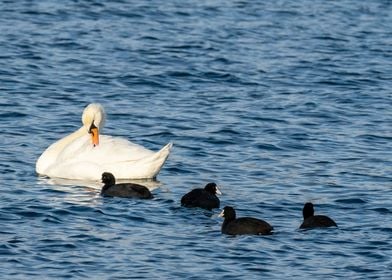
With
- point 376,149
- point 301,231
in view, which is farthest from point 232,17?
point 301,231

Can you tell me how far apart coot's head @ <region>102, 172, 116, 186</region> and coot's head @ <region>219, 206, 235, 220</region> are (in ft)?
7.62

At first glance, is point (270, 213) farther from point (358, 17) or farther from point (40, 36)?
point (358, 17)

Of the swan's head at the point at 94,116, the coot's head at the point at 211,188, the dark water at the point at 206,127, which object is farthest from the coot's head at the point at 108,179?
the swan's head at the point at 94,116

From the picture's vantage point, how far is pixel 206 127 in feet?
76.4

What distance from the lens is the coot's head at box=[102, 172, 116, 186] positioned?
62.1 ft

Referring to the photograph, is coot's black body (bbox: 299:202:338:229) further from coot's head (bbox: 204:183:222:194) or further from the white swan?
the white swan

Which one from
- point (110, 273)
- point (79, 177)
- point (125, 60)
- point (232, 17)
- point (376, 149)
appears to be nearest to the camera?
point (110, 273)

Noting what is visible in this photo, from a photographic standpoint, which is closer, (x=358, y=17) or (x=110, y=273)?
(x=110, y=273)

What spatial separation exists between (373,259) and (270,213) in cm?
249

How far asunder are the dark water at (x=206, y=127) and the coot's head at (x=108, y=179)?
0.89ft

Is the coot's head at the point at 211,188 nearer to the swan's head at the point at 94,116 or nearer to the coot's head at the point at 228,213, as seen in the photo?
the coot's head at the point at 228,213

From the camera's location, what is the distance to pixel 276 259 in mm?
15375

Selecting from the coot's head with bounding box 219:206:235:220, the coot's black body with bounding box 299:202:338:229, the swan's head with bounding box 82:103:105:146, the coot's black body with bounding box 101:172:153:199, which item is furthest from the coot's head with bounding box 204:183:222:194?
the swan's head with bounding box 82:103:105:146

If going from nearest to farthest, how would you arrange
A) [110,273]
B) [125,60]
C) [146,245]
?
[110,273], [146,245], [125,60]
